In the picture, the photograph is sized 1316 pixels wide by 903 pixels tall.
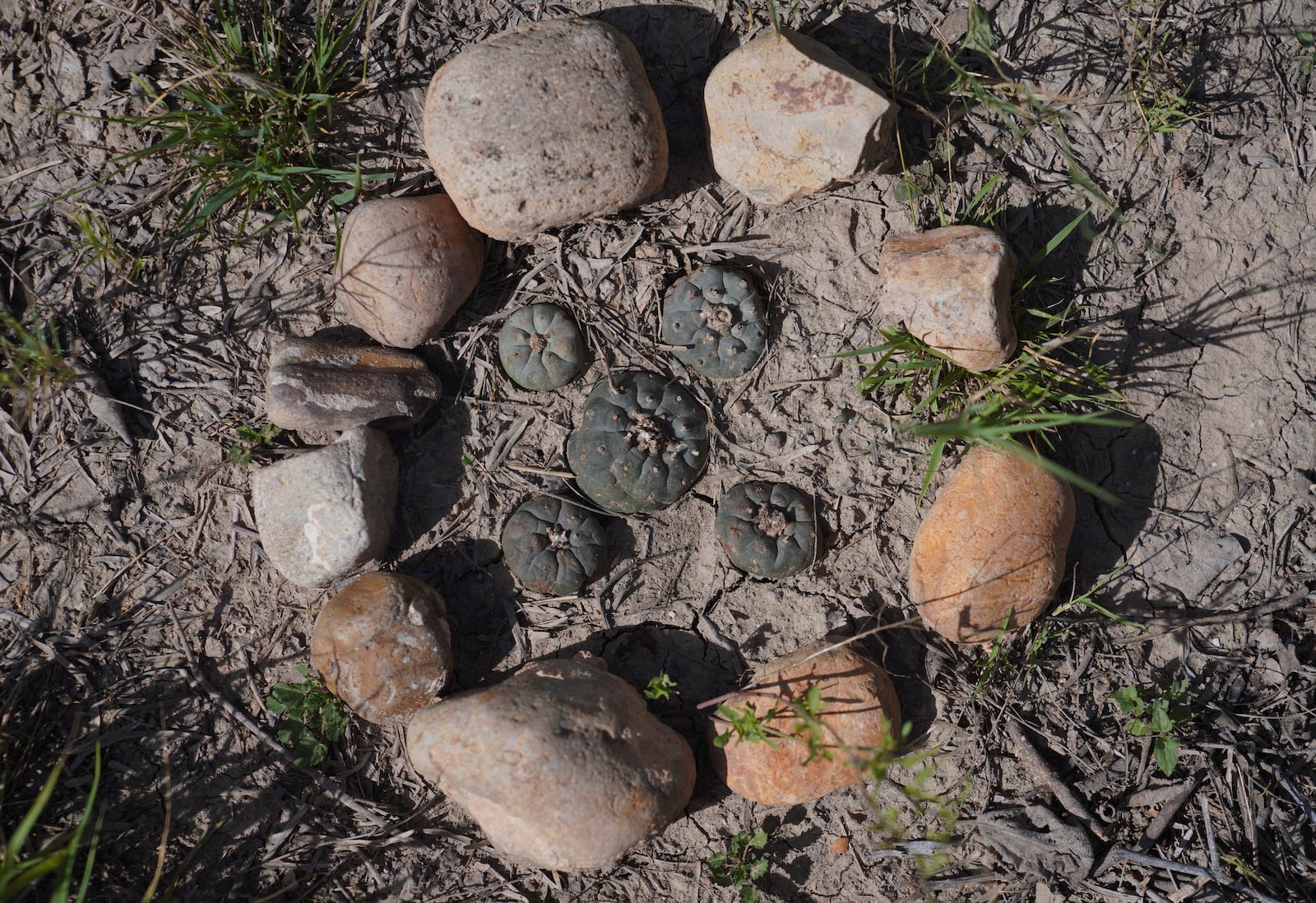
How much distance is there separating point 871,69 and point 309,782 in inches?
151

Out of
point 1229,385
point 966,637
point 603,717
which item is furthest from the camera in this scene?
point 1229,385

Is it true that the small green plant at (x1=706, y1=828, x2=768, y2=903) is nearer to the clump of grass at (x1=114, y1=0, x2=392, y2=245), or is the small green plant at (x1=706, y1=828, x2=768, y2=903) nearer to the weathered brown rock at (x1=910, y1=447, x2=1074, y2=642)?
the weathered brown rock at (x1=910, y1=447, x2=1074, y2=642)

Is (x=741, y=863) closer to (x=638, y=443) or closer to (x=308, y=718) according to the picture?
(x=638, y=443)

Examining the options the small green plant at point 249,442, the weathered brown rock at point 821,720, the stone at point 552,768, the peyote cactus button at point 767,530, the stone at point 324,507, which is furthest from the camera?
the small green plant at point 249,442

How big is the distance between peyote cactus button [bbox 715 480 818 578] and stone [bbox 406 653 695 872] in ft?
2.59

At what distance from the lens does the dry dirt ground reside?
3.53m

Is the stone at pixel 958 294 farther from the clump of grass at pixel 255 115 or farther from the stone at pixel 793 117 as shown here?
the clump of grass at pixel 255 115

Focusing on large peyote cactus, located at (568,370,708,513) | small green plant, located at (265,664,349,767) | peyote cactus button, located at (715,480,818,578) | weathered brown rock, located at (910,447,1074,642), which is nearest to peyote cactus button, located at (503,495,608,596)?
Answer: large peyote cactus, located at (568,370,708,513)

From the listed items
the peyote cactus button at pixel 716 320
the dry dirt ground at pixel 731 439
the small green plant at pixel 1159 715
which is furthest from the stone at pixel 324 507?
the small green plant at pixel 1159 715

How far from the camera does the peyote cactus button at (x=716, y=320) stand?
3471mm

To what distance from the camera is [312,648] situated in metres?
3.40

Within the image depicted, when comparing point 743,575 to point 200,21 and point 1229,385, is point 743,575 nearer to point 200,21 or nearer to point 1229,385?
point 1229,385

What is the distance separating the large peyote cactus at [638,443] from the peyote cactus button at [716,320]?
203mm

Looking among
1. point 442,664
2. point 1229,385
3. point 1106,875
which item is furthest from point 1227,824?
point 442,664
